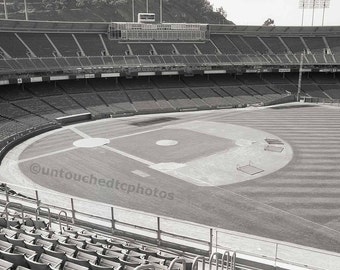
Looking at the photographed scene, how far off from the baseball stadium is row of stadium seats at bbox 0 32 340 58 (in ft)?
1.05

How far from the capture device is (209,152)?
32.5 metres

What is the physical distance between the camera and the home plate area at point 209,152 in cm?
2686

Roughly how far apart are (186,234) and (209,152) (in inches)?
833

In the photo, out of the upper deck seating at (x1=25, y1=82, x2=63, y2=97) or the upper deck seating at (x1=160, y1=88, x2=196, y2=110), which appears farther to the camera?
the upper deck seating at (x1=160, y1=88, x2=196, y2=110)

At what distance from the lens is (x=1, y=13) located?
119 m

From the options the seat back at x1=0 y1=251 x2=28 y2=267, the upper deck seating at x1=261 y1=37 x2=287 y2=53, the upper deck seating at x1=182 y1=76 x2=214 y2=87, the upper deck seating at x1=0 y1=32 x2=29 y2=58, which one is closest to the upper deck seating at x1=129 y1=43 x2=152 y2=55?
the upper deck seating at x1=182 y1=76 x2=214 y2=87

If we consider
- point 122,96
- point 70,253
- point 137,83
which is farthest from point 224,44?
point 70,253

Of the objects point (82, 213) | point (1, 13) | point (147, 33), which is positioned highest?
point (1, 13)

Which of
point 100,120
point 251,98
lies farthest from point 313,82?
point 100,120

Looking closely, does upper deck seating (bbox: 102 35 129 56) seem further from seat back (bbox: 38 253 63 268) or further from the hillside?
the hillside

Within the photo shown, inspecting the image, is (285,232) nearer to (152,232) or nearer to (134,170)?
(152,232)

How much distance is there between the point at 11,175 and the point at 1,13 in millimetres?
114617

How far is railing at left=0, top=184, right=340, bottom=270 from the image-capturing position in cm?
983

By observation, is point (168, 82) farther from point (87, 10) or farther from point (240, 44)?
point (87, 10)
